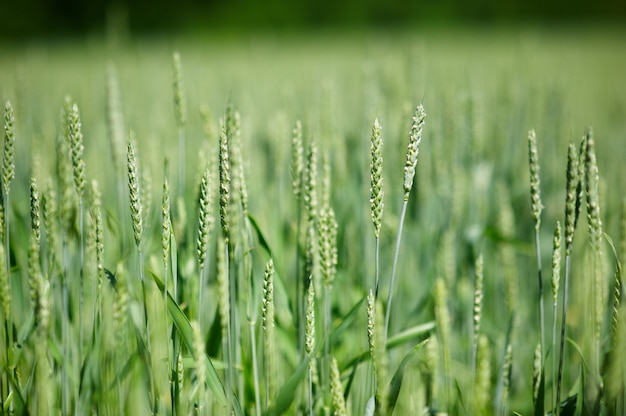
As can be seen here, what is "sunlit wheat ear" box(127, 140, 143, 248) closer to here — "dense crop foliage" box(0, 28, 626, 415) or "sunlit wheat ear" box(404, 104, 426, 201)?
"dense crop foliage" box(0, 28, 626, 415)

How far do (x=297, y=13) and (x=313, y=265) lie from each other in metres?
12.5

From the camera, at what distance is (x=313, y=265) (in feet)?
1.73

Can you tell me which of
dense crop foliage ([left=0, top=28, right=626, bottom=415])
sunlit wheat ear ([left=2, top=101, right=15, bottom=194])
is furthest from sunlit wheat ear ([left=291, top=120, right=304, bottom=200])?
sunlit wheat ear ([left=2, top=101, right=15, bottom=194])

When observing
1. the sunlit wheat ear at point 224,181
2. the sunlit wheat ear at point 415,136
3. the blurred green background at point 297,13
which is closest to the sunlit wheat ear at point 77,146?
the sunlit wheat ear at point 224,181

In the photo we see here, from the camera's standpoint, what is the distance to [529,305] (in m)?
0.84

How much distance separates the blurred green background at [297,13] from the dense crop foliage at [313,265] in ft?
34.7

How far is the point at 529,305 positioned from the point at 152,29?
11.5m

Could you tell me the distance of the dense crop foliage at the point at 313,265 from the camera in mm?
392

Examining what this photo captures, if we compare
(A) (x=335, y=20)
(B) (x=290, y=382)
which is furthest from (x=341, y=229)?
(A) (x=335, y=20)

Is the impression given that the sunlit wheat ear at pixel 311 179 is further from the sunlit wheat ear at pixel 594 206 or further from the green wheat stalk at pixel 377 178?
the sunlit wheat ear at pixel 594 206

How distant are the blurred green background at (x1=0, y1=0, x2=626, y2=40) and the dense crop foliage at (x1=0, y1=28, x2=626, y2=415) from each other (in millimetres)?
10576

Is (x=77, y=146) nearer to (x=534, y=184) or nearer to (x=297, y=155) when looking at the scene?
(x=297, y=155)

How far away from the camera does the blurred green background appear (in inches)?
430

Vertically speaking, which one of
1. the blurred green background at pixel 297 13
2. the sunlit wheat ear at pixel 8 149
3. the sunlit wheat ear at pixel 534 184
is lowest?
the sunlit wheat ear at pixel 534 184
